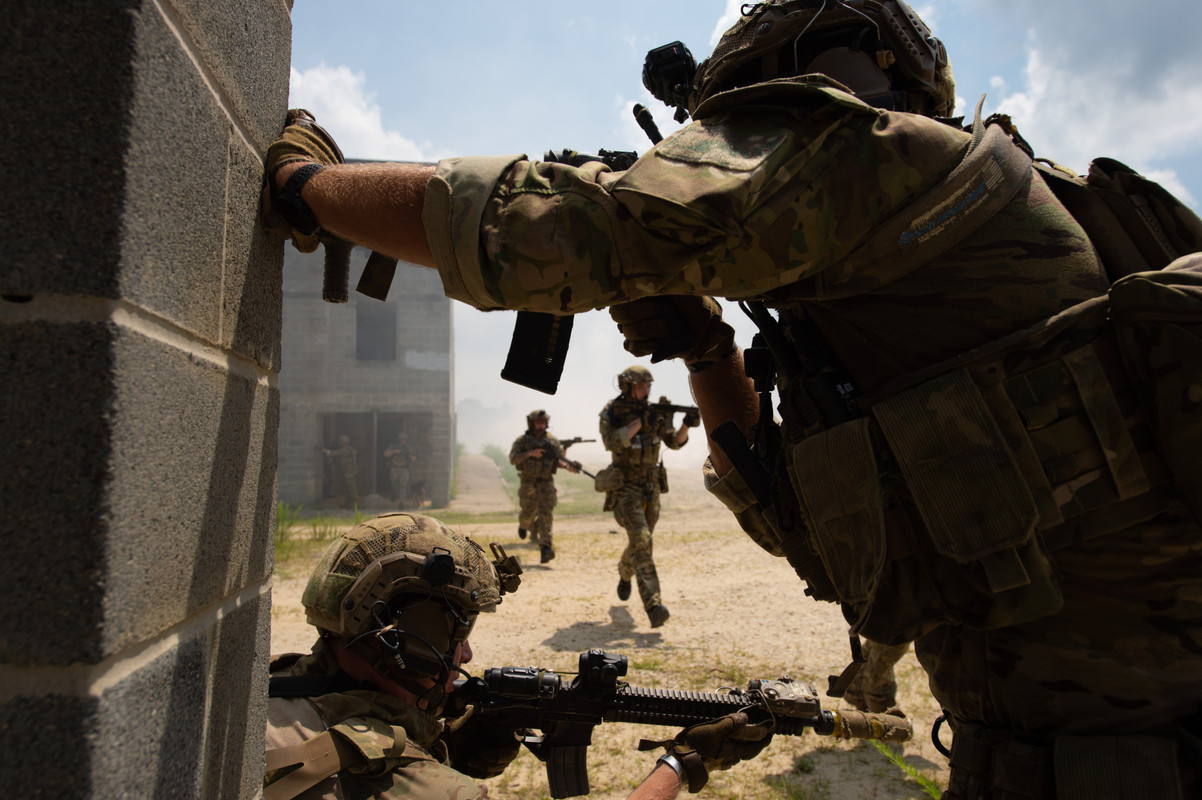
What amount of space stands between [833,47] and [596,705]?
6.71 ft

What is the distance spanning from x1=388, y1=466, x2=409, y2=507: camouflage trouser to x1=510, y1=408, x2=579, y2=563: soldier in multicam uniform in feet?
31.6

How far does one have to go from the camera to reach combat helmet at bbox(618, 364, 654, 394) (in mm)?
8211

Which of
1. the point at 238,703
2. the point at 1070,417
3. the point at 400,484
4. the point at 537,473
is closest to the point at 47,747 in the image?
the point at 238,703

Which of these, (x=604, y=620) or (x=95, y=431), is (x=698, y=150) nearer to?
(x=95, y=431)

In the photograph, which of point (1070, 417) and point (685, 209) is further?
point (1070, 417)

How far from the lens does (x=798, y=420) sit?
1597mm

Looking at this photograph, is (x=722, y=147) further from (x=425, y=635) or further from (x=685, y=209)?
(x=425, y=635)

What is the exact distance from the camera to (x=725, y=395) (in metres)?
2.09

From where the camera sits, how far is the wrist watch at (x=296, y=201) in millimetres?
1277

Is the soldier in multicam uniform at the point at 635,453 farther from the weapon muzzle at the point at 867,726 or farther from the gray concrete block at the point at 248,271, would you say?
the gray concrete block at the point at 248,271

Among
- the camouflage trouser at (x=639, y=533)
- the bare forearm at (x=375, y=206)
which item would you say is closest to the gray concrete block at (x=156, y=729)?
the bare forearm at (x=375, y=206)

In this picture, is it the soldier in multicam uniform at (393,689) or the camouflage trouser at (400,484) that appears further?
the camouflage trouser at (400,484)

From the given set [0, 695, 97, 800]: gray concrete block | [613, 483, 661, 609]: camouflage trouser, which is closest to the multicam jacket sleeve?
[0, 695, 97, 800]: gray concrete block

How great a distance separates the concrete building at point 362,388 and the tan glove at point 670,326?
1791 centimetres
